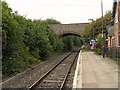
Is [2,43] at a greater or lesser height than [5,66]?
greater

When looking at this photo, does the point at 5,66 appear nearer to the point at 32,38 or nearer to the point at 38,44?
the point at 32,38

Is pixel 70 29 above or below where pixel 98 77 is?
above

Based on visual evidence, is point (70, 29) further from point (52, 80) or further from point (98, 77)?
point (98, 77)

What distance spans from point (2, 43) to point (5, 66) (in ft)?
5.66

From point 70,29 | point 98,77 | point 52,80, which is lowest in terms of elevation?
point 52,80

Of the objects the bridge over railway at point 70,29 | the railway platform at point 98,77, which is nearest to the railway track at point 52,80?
the railway platform at point 98,77

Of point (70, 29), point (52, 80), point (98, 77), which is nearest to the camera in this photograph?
point (98, 77)

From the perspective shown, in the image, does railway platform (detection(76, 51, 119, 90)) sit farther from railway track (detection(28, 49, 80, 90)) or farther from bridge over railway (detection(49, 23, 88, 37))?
bridge over railway (detection(49, 23, 88, 37))

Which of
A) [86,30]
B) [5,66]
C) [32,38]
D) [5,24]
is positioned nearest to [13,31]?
[5,24]

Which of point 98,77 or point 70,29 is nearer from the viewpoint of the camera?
point 98,77

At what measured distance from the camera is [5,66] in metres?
11.6

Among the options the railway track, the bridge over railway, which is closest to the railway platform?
the railway track

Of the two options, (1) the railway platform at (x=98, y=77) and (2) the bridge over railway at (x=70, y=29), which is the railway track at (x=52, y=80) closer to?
(1) the railway platform at (x=98, y=77)

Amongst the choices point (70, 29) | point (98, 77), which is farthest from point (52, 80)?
point (70, 29)
